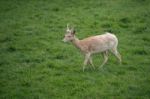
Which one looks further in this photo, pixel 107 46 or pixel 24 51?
pixel 24 51

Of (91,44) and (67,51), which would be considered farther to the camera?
(67,51)

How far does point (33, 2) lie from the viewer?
2281 centimetres

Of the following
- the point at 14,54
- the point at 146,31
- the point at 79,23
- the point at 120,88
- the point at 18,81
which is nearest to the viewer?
the point at 120,88

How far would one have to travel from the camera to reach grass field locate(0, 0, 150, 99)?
10.8 m

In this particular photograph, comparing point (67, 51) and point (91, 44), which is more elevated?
point (91, 44)

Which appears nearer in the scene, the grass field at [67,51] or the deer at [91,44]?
the grass field at [67,51]

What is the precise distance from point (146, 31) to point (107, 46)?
4.41 metres

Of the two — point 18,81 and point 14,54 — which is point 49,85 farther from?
point 14,54

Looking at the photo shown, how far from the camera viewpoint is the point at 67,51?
14.6m

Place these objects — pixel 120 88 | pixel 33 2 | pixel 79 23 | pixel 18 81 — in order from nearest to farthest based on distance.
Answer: pixel 120 88
pixel 18 81
pixel 79 23
pixel 33 2

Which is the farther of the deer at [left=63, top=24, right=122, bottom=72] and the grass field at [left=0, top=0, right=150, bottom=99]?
the deer at [left=63, top=24, right=122, bottom=72]

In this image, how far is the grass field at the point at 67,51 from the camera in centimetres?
1080

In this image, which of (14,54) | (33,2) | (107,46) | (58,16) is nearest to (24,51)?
(14,54)

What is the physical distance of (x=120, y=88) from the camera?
35.1ft
